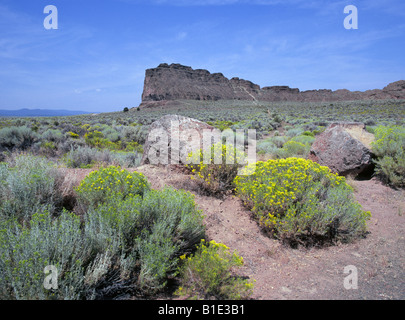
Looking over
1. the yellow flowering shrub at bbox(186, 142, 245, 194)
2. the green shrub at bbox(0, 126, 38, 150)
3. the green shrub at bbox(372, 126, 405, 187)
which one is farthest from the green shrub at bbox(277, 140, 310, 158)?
the green shrub at bbox(0, 126, 38, 150)

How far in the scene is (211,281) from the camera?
287 cm

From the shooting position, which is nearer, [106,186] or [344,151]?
[106,186]

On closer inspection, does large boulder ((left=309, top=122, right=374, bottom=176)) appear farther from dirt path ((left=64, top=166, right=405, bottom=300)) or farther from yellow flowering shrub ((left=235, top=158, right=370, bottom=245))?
yellow flowering shrub ((left=235, top=158, right=370, bottom=245))

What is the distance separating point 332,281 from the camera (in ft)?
11.2

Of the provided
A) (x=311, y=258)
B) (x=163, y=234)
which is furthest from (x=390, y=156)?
(x=163, y=234)

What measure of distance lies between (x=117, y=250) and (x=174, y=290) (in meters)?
0.88

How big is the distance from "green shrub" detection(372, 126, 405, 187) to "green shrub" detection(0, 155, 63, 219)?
27.0 ft

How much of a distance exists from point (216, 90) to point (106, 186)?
10509 centimetres

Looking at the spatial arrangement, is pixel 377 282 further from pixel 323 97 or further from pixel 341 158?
pixel 323 97

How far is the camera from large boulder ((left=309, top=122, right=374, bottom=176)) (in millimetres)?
7309

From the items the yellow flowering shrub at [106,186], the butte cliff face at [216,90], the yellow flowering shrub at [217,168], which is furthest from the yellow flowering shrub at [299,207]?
the butte cliff face at [216,90]

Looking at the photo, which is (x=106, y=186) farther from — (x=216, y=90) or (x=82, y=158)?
(x=216, y=90)

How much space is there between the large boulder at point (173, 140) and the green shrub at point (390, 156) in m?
5.17

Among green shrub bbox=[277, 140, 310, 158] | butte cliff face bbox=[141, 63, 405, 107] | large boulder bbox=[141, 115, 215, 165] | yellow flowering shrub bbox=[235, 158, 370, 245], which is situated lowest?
yellow flowering shrub bbox=[235, 158, 370, 245]
